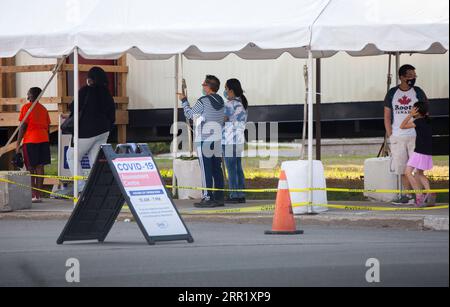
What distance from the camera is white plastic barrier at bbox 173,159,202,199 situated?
19.0 meters

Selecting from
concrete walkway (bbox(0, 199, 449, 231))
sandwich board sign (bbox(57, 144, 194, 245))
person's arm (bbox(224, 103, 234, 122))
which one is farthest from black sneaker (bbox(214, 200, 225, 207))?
sandwich board sign (bbox(57, 144, 194, 245))

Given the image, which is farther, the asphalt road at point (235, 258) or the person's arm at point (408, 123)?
the person's arm at point (408, 123)

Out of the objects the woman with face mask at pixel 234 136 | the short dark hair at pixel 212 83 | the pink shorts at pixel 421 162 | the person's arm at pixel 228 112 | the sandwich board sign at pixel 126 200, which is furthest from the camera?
the person's arm at pixel 228 112

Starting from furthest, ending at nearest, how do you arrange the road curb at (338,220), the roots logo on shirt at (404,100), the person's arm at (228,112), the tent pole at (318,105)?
the tent pole at (318,105)
the person's arm at (228,112)
the roots logo on shirt at (404,100)
the road curb at (338,220)

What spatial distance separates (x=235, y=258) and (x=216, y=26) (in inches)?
183

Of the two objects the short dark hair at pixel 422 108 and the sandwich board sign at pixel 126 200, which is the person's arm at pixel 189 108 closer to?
the short dark hair at pixel 422 108

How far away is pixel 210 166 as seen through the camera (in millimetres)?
17484

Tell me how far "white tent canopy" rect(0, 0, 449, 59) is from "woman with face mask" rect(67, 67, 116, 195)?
5.49 ft

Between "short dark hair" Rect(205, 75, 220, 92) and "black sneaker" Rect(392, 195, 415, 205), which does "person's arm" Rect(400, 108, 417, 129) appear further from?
"short dark hair" Rect(205, 75, 220, 92)

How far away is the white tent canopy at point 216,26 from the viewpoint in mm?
14859

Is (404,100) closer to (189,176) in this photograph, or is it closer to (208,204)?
(208,204)

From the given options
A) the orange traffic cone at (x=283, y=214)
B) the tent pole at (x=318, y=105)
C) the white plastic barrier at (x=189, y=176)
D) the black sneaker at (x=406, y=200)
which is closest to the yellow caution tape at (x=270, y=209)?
the black sneaker at (x=406, y=200)

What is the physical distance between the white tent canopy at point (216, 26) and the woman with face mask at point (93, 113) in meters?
1.67

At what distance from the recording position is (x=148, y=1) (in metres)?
16.5
